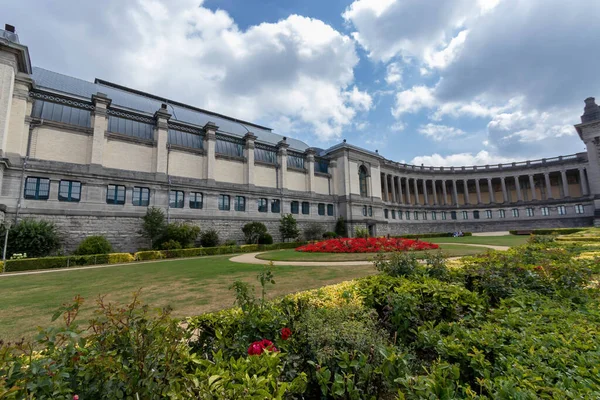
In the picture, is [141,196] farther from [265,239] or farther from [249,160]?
[265,239]

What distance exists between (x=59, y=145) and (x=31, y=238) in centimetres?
1112

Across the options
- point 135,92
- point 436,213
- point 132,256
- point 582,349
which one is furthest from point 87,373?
point 436,213

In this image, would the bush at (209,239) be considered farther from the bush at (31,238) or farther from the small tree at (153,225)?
the bush at (31,238)

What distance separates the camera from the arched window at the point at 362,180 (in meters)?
55.9

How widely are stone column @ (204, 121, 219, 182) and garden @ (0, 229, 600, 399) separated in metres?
35.2

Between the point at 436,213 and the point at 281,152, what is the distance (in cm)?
4879

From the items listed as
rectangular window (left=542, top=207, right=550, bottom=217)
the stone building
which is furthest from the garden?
rectangular window (left=542, top=207, right=550, bottom=217)

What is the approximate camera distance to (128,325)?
283 cm

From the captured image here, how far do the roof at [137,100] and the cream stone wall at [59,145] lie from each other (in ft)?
24.8

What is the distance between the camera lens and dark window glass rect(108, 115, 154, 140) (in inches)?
1283

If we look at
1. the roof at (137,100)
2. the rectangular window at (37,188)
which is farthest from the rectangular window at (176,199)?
the roof at (137,100)

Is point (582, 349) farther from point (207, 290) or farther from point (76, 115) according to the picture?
point (76, 115)

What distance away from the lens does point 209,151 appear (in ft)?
125

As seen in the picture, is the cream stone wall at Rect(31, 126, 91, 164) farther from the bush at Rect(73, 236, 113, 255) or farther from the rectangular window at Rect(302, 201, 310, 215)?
the rectangular window at Rect(302, 201, 310, 215)
